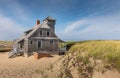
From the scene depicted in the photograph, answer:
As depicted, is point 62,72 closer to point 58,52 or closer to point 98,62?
point 98,62

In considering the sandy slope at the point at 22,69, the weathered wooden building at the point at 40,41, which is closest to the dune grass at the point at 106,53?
the sandy slope at the point at 22,69

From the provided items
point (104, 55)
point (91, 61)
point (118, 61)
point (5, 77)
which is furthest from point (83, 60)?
point (5, 77)

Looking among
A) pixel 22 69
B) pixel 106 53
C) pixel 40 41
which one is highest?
pixel 40 41

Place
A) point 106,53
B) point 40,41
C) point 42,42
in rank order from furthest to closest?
point 42,42 → point 40,41 → point 106,53

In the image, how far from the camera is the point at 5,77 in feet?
51.2

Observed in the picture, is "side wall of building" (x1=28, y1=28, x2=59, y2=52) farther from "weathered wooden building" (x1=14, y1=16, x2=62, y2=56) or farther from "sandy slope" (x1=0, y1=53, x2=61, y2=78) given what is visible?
"sandy slope" (x1=0, y1=53, x2=61, y2=78)

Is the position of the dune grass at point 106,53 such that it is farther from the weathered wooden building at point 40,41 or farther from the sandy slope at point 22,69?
the weathered wooden building at point 40,41

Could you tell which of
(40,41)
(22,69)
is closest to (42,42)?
(40,41)

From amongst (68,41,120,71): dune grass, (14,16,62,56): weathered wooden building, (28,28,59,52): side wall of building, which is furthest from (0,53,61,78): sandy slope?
(28,28,59,52): side wall of building

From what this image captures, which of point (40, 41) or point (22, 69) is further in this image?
point (40, 41)

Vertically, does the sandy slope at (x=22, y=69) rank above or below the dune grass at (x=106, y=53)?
below

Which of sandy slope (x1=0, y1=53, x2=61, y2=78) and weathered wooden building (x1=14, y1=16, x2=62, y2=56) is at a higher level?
weathered wooden building (x1=14, y1=16, x2=62, y2=56)

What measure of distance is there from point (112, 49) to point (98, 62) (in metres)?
1.57

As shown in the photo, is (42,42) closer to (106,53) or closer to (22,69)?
(22,69)
